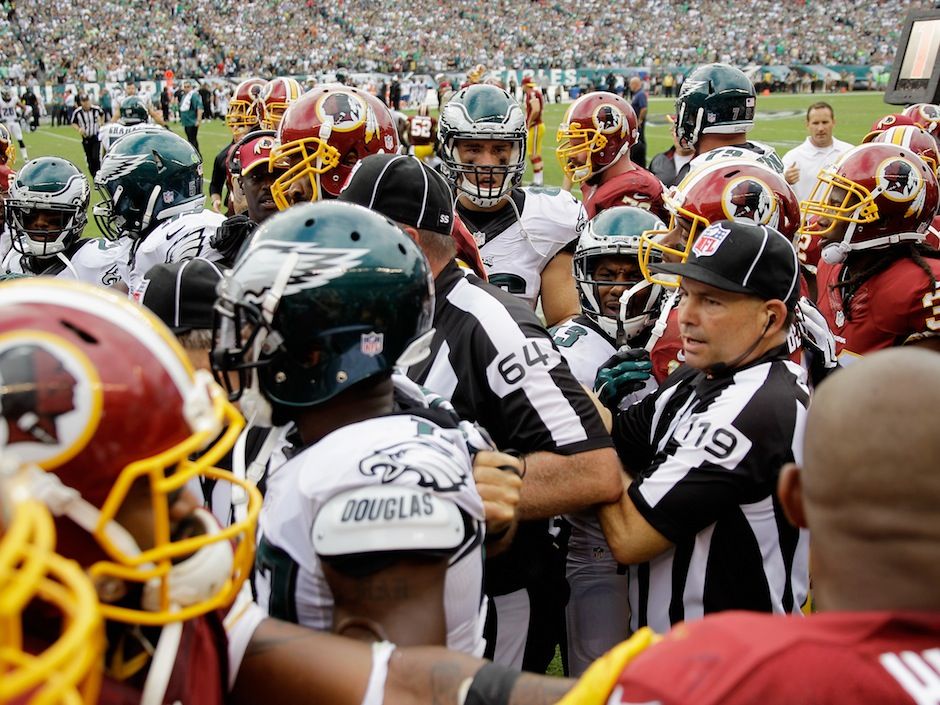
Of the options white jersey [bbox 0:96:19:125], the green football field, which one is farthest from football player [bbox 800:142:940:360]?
white jersey [bbox 0:96:19:125]

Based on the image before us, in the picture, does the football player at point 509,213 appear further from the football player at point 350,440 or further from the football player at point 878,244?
the football player at point 350,440

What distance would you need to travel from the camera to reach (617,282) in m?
3.82

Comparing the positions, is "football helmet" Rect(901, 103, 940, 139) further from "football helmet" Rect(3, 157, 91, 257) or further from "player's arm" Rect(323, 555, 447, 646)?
"player's arm" Rect(323, 555, 447, 646)

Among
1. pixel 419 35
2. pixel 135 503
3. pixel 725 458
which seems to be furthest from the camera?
pixel 419 35

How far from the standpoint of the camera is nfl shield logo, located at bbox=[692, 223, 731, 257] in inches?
107

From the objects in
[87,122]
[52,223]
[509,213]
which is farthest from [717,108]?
[87,122]

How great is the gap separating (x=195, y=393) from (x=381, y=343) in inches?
26.5

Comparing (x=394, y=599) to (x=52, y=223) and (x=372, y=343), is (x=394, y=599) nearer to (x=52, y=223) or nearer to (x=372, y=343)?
(x=372, y=343)

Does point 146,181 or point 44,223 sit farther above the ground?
point 146,181

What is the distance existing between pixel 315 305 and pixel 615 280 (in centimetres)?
217

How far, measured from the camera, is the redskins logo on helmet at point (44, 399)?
3.88ft

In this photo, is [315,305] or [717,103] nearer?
[315,305]

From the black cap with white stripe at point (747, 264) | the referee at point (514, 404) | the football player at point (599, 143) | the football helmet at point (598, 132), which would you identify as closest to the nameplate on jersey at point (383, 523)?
the referee at point (514, 404)

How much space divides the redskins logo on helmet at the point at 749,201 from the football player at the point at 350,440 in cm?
188
